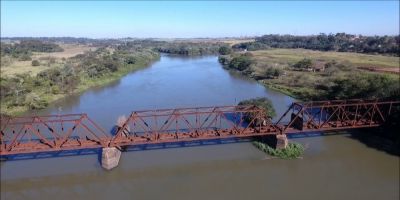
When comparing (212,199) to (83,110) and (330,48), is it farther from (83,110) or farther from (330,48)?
(330,48)

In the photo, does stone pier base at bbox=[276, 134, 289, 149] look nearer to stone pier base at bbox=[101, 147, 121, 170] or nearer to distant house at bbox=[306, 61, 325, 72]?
stone pier base at bbox=[101, 147, 121, 170]

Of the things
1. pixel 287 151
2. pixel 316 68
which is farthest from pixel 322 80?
pixel 287 151

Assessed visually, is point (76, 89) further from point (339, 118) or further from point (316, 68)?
point (316, 68)

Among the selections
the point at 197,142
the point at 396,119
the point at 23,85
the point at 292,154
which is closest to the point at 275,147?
the point at 292,154

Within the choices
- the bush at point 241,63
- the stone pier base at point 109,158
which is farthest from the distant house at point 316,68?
the stone pier base at point 109,158

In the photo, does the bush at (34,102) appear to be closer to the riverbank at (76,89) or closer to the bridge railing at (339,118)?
the riverbank at (76,89)

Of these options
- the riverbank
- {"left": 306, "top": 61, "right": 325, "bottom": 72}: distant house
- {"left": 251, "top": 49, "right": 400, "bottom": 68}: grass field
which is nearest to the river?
the riverbank
